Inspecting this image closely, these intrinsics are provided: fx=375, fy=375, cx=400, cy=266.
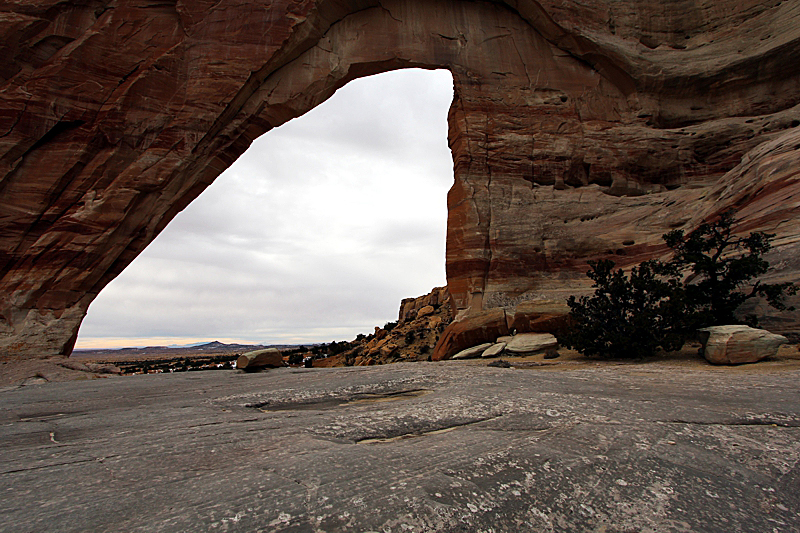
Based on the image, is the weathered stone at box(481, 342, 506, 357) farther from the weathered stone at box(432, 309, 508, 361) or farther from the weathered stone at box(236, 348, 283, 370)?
the weathered stone at box(236, 348, 283, 370)

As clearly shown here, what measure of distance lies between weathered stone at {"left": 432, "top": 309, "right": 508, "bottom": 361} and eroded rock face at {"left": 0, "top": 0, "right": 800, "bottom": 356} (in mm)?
2037

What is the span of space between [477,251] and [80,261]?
1550cm

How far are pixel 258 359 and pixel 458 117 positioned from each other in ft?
47.8

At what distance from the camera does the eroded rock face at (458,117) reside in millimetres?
13898

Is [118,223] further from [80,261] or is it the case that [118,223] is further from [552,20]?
[552,20]

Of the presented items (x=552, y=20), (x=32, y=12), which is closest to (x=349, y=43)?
(x=552, y=20)

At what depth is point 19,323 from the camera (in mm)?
12922

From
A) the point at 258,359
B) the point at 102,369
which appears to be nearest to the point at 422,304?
the point at 258,359

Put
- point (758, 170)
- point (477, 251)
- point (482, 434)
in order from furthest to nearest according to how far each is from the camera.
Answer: point (477, 251), point (758, 170), point (482, 434)

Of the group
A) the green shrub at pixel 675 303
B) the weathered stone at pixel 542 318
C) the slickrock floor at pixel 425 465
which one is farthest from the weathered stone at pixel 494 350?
the slickrock floor at pixel 425 465

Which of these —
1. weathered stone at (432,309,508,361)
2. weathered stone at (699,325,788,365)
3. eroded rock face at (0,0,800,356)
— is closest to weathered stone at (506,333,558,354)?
weathered stone at (432,309,508,361)

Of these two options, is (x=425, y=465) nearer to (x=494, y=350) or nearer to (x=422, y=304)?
(x=494, y=350)

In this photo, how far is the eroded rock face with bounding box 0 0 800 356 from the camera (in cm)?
1390

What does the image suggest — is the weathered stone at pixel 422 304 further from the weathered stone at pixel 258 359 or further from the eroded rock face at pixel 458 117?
the weathered stone at pixel 258 359
